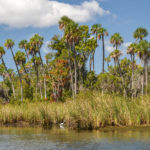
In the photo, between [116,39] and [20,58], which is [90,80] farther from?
[20,58]

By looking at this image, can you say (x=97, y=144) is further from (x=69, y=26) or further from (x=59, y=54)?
(x=59, y=54)

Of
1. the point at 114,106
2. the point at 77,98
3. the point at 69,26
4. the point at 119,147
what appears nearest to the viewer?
the point at 119,147

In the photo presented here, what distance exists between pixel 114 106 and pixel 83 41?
3765 cm

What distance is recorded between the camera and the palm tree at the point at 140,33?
5862 cm

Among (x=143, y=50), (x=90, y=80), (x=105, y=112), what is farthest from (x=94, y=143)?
(x=143, y=50)

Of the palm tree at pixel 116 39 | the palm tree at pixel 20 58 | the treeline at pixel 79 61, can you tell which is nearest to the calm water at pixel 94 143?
the treeline at pixel 79 61

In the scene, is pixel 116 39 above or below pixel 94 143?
above

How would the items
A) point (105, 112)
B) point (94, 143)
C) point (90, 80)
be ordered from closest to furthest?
point (94, 143) → point (105, 112) → point (90, 80)

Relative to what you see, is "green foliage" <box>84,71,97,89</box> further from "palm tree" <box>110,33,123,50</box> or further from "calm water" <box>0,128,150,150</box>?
"calm water" <box>0,128,150,150</box>

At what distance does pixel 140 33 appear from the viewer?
2324 inches

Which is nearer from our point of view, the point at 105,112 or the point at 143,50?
the point at 105,112

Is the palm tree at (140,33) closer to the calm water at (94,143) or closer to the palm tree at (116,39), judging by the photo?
the palm tree at (116,39)

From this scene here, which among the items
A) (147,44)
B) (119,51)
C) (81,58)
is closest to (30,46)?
(81,58)

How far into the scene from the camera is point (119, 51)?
5856cm
